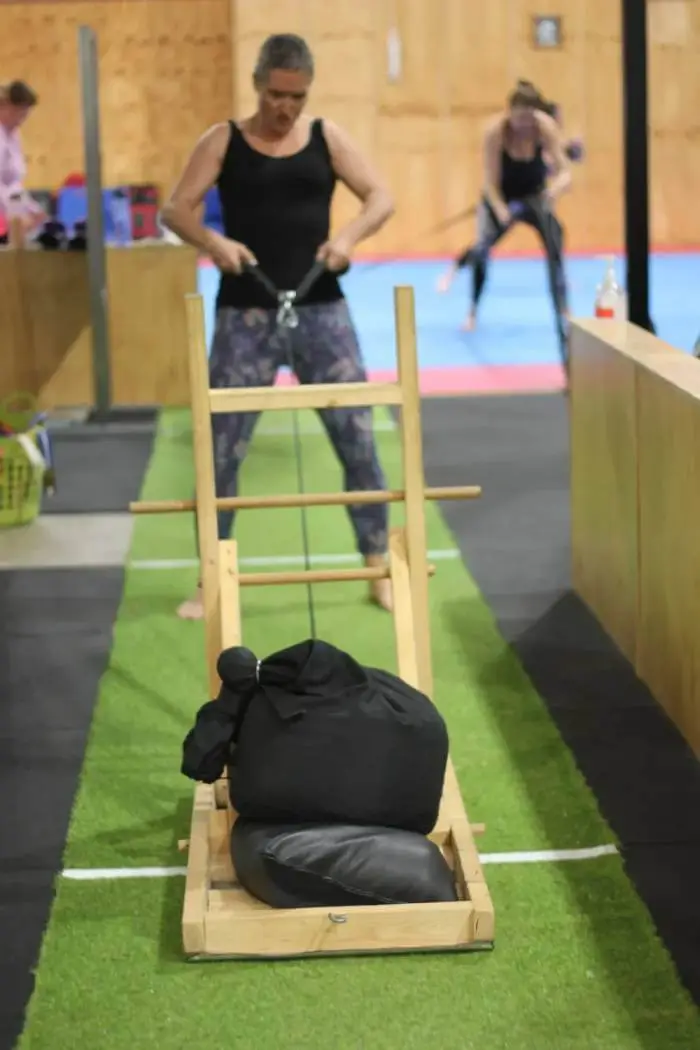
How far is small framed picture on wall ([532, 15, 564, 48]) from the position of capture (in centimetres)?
1334

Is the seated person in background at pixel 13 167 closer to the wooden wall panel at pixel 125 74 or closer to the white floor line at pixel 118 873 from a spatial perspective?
the white floor line at pixel 118 873

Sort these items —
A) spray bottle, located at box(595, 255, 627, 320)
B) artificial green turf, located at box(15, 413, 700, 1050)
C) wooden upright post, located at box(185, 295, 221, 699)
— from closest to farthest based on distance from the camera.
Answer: artificial green turf, located at box(15, 413, 700, 1050)
wooden upright post, located at box(185, 295, 221, 699)
spray bottle, located at box(595, 255, 627, 320)

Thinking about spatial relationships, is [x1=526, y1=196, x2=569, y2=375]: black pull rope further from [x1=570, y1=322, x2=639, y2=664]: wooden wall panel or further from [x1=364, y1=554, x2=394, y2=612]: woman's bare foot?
[x1=364, y1=554, x2=394, y2=612]: woman's bare foot

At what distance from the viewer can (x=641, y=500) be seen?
3.37 m

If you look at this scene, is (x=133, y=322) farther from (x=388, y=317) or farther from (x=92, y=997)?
(x=92, y=997)

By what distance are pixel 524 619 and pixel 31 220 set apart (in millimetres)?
4247

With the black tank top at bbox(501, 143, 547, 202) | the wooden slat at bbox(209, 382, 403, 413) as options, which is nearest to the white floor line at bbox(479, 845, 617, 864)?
the wooden slat at bbox(209, 382, 403, 413)

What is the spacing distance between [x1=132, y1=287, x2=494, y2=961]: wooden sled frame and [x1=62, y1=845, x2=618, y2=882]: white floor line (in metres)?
0.06

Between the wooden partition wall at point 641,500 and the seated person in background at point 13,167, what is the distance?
13.1 ft

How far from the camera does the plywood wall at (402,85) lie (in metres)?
13.2

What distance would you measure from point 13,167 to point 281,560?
3.67m

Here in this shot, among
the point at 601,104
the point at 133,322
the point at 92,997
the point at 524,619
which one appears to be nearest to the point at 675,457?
the point at 524,619

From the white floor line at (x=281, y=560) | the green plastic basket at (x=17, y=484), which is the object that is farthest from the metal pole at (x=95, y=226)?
the white floor line at (x=281, y=560)

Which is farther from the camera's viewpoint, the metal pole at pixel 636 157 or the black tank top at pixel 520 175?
the black tank top at pixel 520 175
